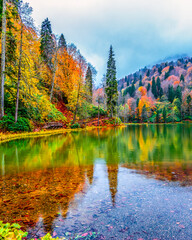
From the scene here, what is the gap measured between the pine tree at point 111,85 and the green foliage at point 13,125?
2833 cm

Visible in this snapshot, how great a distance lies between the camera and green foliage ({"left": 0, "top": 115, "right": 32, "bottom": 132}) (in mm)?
16156

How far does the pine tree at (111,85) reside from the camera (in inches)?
1741

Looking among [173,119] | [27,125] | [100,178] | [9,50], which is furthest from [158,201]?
[173,119]

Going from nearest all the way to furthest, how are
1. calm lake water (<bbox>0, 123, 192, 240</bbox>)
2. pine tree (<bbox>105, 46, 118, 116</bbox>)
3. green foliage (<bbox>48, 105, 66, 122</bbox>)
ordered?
calm lake water (<bbox>0, 123, 192, 240</bbox>), green foliage (<bbox>48, 105, 66, 122</bbox>), pine tree (<bbox>105, 46, 118, 116</bbox>)

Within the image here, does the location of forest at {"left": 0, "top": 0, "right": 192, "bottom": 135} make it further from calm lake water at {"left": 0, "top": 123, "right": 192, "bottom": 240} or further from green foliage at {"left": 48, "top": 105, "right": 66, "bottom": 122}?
calm lake water at {"left": 0, "top": 123, "right": 192, "bottom": 240}

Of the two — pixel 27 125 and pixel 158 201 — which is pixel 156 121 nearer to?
pixel 27 125

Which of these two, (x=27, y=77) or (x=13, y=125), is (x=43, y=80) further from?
(x=13, y=125)

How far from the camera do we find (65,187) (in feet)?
15.8

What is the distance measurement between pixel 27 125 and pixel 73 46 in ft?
79.1

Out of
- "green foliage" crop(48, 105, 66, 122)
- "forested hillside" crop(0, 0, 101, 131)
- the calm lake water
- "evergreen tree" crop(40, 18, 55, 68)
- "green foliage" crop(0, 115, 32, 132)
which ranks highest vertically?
"evergreen tree" crop(40, 18, 55, 68)

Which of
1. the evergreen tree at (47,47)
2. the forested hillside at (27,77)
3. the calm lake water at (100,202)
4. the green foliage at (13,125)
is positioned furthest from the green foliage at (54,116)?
the calm lake water at (100,202)

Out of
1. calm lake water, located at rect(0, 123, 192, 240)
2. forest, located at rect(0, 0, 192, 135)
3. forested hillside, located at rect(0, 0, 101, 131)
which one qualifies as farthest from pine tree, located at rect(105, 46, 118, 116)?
calm lake water, located at rect(0, 123, 192, 240)

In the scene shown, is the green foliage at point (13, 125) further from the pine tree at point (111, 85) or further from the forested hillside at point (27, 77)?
the pine tree at point (111, 85)

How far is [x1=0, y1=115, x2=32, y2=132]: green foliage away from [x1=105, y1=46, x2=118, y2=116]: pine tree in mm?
28327
